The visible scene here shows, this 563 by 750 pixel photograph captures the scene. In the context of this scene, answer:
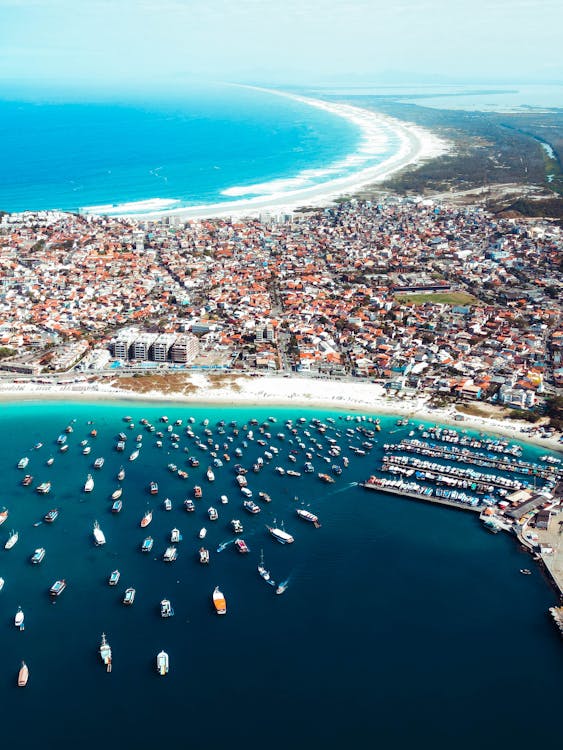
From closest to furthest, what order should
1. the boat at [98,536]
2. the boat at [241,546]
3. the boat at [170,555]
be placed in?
the boat at [170,555]
the boat at [241,546]
the boat at [98,536]

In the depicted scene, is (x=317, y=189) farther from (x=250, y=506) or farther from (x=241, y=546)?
(x=241, y=546)

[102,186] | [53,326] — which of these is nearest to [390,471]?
[53,326]

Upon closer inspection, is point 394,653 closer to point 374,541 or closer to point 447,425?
point 374,541

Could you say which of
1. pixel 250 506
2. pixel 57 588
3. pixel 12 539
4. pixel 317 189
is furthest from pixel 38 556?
pixel 317 189

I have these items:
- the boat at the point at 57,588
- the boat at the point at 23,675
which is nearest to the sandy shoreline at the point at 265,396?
the boat at the point at 57,588

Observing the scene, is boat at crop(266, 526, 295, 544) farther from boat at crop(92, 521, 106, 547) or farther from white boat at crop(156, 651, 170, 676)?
white boat at crop(156, 651, 170, 676)

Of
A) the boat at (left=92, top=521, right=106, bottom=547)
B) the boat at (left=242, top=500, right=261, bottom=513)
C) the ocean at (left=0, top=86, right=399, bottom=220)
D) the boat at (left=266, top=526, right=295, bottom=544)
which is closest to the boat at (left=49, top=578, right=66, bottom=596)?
the boat at (left=92, top=521, right=106, bottom=547)

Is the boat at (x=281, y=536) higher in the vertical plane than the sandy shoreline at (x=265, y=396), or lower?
higher

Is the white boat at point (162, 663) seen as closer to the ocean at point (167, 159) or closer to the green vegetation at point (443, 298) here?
the green vegetation at point (443, 298)
